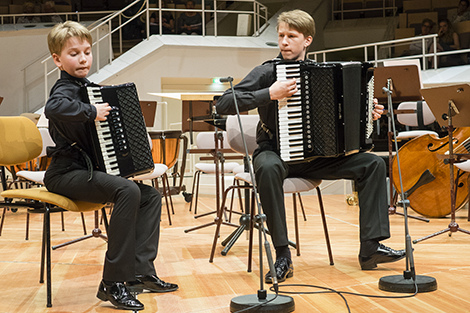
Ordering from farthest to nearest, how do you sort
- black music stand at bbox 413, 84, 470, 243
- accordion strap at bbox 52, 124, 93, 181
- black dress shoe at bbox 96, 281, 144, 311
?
black music stand at bbox 413, 84, 470, 243
accordion strap at bbox 52, 124, 93, 181
black dress shoe at bbox 96, 281, 144, 311

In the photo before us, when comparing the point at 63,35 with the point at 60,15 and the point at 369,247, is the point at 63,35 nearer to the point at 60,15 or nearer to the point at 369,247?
the point at 369,247

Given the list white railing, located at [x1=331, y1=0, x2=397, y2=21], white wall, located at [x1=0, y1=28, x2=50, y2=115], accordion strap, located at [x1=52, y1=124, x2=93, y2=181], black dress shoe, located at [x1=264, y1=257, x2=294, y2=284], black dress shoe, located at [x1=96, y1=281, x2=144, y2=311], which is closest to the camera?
black dress shoe, located at [x1=96, y1=281, x2=144, y2=311]

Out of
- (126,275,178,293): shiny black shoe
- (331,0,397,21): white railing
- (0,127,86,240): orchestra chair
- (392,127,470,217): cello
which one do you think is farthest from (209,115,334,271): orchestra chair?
(331,0,397,21): white railing

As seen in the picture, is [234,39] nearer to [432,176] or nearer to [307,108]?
[432,176]

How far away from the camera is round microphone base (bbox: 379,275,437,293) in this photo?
2.13 m

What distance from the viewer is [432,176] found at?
418 centimetres

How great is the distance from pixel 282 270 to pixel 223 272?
386mm

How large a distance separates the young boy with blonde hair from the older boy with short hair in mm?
547

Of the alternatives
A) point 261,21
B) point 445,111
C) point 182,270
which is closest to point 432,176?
point 445,111

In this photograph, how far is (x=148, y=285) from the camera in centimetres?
224

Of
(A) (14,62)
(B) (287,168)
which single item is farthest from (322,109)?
(A) (14,62)

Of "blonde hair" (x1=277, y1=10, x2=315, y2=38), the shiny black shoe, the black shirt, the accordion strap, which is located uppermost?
"blonde hair" (x1=277, y1=10, x2=315, y2=38)

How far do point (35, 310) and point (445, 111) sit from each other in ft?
8.56

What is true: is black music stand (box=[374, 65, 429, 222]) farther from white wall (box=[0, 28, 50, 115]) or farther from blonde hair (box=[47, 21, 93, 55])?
white wall (box=[0, 28, 50, 115])
